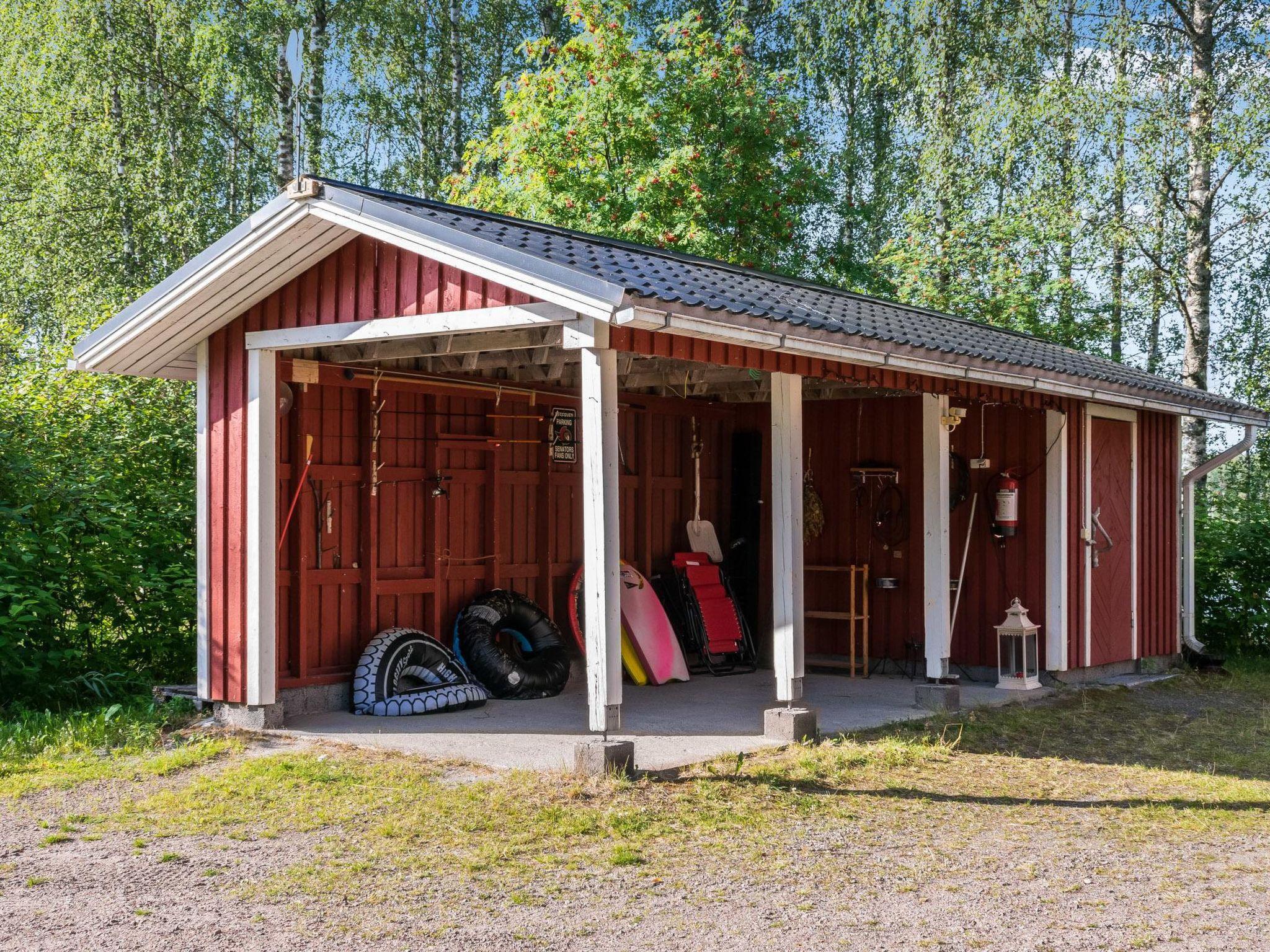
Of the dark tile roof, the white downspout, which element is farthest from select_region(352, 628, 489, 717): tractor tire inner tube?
the white downspout

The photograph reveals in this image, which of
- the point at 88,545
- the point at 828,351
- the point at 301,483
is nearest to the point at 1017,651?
the point at 828,351

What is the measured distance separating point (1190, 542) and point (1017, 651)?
3.25 meters

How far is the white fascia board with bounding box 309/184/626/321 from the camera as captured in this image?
18.6 feet

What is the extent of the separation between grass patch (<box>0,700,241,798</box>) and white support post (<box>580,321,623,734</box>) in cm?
217

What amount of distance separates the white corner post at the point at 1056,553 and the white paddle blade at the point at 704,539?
2.59 meters

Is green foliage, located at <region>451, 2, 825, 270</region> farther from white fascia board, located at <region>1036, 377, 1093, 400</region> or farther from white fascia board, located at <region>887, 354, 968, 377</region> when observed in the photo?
white fascia board, located at <region>887, 354, 968, 377</region>

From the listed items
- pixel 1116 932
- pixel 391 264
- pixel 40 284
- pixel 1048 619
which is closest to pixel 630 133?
pixel 40 284

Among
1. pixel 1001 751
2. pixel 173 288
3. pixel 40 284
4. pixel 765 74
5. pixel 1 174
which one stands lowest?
pixel 1001 751

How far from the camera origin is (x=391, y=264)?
680 cm

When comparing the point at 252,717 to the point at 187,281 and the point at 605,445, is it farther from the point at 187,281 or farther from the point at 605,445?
the point at 605,445

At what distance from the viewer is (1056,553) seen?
9.57 m

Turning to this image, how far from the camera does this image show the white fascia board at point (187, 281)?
6734 millimetres

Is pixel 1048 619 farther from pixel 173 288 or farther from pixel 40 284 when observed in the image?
pixel 40 284

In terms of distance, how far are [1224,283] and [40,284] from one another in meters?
16.6
